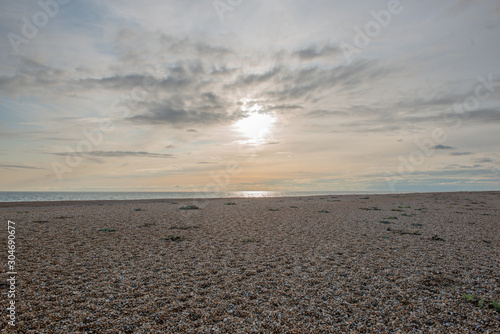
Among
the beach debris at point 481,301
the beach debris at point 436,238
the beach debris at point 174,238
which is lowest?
the beach debris at point 481,301

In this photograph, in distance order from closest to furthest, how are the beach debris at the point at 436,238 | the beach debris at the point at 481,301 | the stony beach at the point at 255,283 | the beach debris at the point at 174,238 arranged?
the stony beach at the point at 255,283 < the beach debris at the point at 481,301 < the beach debris at the point at 436,238 < the beach debris at the point at 174,238

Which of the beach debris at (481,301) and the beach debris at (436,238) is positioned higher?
the beach debris at (436,238)

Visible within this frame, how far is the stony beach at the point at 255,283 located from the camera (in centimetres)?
673

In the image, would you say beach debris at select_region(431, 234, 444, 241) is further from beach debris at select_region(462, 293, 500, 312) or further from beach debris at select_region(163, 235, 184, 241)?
beach debris at select_region(163, 235, 184, 241)

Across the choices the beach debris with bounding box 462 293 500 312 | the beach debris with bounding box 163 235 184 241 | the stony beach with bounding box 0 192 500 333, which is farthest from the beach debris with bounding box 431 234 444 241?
the beach debris with bounding box 163 235 184 241

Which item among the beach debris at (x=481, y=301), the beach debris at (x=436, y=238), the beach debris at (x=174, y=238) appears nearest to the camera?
the beach debris at (x=481, y=301)

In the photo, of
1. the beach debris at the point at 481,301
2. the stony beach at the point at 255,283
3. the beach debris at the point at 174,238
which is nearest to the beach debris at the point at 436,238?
the stony beach at the point at 255,283

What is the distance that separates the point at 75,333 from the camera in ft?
20.2

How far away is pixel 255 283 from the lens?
Result: 921cm

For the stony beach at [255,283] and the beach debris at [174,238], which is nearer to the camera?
the stony beach at [255,283]

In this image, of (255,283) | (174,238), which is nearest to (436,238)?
(255,283)

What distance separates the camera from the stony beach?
22.1 feet

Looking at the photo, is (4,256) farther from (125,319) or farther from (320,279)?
(320,279)

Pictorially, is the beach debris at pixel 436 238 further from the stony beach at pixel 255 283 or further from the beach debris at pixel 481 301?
the beach debris at pixel 481 301
